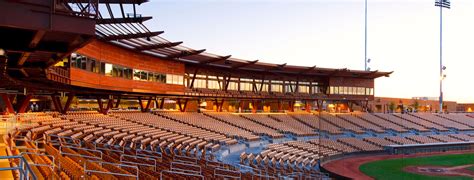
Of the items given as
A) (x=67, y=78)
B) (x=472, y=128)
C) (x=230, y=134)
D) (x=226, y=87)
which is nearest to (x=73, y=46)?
(x=67, y=78)

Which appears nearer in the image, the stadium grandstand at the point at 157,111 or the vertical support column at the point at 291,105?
the stadium grandstand at the point at 157,111

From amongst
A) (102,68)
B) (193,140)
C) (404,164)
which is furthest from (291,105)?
(102,68)

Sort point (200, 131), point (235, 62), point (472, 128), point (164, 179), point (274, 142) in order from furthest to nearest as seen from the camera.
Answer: point (472, 128), point (235, 62), point (274, 142), point (200, 131), point (164, 179)

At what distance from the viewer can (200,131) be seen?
35781mm

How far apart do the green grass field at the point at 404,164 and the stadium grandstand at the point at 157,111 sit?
352 centimetres

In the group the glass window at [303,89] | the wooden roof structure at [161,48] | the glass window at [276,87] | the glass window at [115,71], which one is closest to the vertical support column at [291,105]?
the glass window at [303,89]

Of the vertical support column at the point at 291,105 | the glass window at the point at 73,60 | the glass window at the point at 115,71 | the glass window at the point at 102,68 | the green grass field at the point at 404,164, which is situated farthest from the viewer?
the vertical support column at the point at 291,105

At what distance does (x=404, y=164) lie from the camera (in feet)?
127

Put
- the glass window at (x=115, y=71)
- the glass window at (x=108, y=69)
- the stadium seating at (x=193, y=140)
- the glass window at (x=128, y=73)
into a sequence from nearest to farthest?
the stadium seating at (x=193, y=140)
the glass window at (x=108, y=69)
the glass window at (x=115, y=71)
the glass window at (x=128, y=73)

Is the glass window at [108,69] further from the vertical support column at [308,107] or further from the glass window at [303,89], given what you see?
the vertical support column at [308,107]

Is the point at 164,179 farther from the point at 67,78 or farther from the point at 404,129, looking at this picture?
the point at 404,129

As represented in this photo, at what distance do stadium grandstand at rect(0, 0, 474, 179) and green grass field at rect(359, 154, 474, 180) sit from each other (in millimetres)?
3524

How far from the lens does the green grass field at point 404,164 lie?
32844 mm

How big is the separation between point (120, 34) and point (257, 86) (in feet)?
96.9
